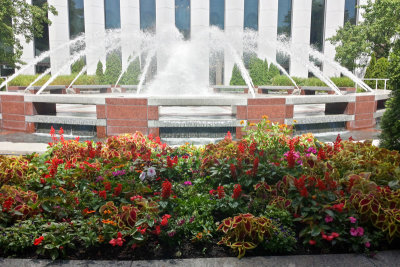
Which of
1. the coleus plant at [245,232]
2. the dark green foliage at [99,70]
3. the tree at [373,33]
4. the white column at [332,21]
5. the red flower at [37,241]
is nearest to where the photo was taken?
the red flower at [37,241]

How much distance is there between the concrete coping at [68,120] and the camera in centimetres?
1146

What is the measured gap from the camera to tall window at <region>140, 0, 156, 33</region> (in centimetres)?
3562

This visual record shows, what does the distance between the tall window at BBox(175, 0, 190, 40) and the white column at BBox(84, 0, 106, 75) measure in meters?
7.41

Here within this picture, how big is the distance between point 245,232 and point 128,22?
34418 mm

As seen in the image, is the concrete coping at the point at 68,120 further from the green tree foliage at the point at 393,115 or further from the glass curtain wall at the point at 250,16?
the glass curtain wall at the point at 250,16

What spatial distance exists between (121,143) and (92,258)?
4.16m

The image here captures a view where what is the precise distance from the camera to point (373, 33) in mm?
25531

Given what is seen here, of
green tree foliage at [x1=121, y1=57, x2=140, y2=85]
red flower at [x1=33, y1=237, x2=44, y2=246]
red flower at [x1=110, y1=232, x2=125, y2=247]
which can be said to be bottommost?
red flower at [x1=110, y1=232, x2=125, y2=247]

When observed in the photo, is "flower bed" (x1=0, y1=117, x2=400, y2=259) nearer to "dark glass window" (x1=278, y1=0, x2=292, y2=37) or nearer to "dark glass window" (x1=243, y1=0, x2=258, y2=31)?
"dark glass window" (x1=243, y1=0, x2=258, y2=31)

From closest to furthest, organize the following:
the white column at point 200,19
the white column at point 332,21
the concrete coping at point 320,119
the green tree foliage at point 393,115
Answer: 1. the green tree foliage at point 393,115
2. the concrete coping at point 320,119
3. the white column at point 200,19
4. the white column at point 332,21

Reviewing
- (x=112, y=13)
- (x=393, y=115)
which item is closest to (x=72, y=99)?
(x=393, y=115)

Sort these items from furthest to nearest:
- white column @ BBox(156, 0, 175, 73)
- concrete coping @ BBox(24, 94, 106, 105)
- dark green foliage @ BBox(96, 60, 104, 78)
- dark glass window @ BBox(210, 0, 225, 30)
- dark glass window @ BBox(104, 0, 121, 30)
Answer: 1. dark glass window @ BBox(104, 0, 121, 30)
2. dark glass window @ BBox(210, 0, 225, 30)
3. white column @ BBox(156, 0, 175, 73)
4. dark green foliage @ BBox(96, 60, 104, 78)
5. concrete coping @ BBox(24, 94, 106, 105)

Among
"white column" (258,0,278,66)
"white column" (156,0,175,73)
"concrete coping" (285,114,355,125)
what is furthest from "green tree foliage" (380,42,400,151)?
"white column" (258,0,278,66)

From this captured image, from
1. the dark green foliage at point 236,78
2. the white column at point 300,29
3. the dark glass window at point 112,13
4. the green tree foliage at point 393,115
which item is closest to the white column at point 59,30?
the dark glass window at point 112,13
